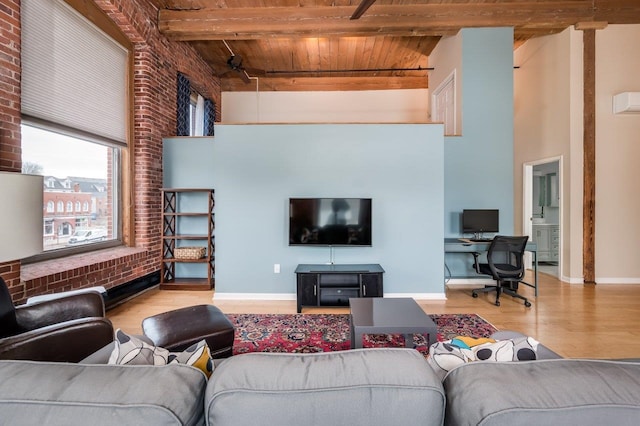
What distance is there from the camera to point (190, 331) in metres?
2.13

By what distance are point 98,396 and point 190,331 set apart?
4.98 ft

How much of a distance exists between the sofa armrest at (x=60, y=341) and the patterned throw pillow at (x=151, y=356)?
2.85 ft

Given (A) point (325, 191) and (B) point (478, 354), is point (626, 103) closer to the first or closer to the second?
(A) point (325, 191)

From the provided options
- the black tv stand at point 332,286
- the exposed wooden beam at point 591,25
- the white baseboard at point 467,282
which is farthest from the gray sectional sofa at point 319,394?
the exposed wooden beam at point 591,25

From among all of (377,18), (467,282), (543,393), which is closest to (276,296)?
(467,282)

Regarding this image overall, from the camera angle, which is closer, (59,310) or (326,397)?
(326,397)

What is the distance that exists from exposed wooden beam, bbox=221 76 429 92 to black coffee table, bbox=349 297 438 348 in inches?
220

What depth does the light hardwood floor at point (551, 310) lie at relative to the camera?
9.20 feet

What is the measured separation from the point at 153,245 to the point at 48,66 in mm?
2511

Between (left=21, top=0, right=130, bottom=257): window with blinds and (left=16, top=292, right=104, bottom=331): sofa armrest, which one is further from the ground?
(left=21, top=0, right=130, bottom=257): window with blinds

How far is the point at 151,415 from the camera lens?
679 millimetres

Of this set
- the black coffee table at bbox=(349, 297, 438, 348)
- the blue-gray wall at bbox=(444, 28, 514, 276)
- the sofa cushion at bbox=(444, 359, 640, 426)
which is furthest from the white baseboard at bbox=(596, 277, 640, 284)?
the sofa cushion at bbox=(444, 359, 640, 426)

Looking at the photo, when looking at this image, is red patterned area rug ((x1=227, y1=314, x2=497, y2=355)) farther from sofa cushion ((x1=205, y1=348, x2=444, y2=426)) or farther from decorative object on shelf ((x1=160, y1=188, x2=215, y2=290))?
sofa cushion ((x1=205, y1=348, x2=444, y2=426))

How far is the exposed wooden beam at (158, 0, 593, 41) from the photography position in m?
4.65
